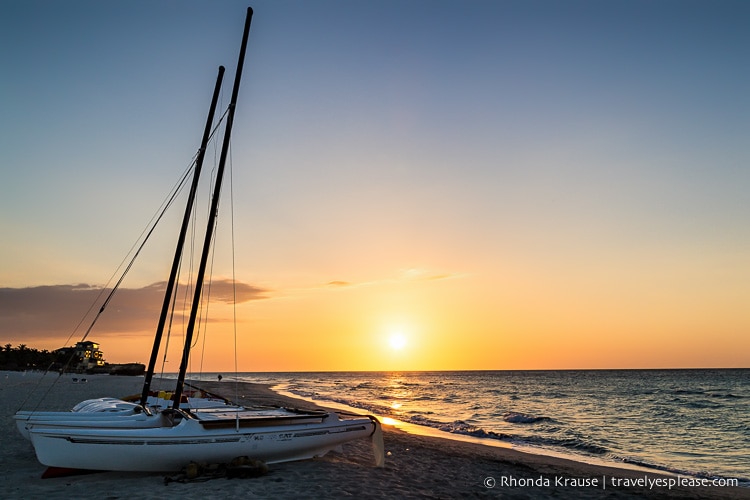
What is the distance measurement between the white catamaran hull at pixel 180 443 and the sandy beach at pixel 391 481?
0.35m

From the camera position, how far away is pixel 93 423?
12.3 meters

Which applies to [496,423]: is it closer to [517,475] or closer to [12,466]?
[517,475]

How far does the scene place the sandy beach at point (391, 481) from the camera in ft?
31.7

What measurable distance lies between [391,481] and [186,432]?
5139mm

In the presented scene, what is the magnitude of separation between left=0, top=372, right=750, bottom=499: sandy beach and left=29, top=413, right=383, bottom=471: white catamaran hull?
1.15 feet

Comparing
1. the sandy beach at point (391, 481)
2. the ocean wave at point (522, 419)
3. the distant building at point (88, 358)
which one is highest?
the sandy beach at point (391, 481)

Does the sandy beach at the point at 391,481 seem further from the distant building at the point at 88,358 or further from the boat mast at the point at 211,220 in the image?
the distant building at the point at 88,358

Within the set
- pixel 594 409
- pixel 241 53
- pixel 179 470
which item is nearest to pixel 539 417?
pixel 594 409

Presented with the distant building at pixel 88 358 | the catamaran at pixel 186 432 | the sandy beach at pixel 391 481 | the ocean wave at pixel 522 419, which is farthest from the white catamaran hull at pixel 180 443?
the distant building at pixel 88 358

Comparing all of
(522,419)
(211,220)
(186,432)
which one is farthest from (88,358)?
(186,432)

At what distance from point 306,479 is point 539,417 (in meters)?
25.7

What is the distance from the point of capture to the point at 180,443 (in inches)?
431

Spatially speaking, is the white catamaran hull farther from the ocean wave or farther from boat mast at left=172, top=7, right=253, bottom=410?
the ocean wave

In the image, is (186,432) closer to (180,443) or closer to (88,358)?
(180,443)
